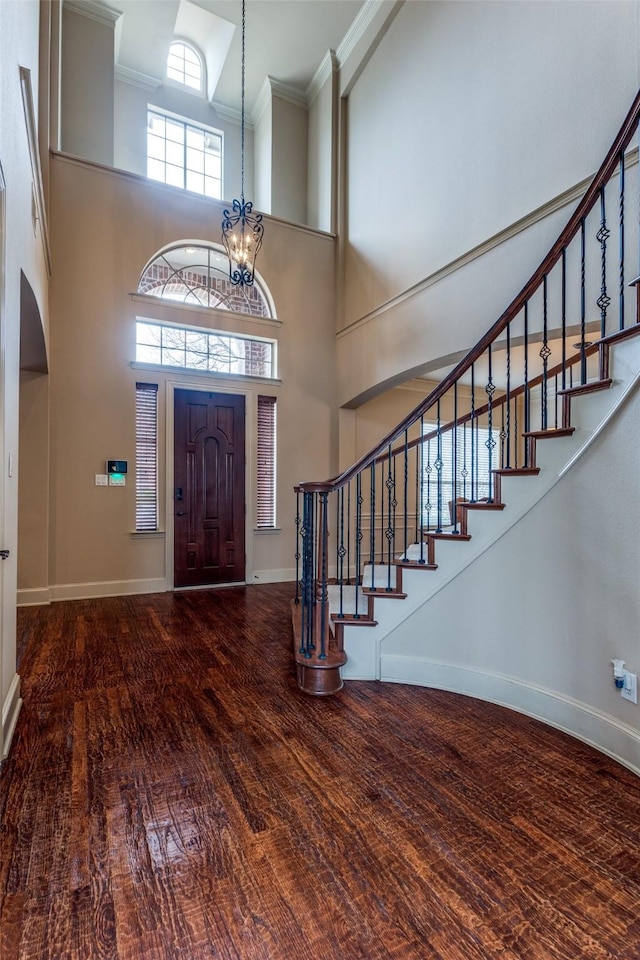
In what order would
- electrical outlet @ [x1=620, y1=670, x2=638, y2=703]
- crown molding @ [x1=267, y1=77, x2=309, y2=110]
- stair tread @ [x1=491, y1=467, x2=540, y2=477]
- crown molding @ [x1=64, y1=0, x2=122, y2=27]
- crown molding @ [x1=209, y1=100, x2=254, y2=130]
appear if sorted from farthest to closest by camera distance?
crown molding @ [x1=209, y1=100, x2=254, y2=130], crown molding @ [x1=267, y1=77, x2=309, y2=110], crown molding @ [x1=64, y1=0, x2=122, y2=27], stair tread @ [x1=491, y1=467, x2=540, y2=477], electrical outlet @ [x1=620, y1=670, x2=638, y2=703]

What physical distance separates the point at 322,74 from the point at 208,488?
5.55 meters

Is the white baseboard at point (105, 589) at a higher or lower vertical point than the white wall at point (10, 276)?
lower

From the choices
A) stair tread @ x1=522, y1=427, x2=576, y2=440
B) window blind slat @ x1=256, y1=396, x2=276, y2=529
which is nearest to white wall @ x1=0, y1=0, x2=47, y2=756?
stair tread @ x1=522, y1=427, x2=576, y2=440

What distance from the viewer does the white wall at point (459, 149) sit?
320 centimetres

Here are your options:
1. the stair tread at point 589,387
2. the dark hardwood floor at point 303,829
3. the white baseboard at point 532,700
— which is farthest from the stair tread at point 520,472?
the dark hardwood floor at point 303,829

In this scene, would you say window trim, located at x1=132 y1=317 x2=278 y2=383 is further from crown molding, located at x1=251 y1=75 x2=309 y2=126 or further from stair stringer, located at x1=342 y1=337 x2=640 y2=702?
stair stringer, located at x1=342 y1=337 x2=640 y2=702

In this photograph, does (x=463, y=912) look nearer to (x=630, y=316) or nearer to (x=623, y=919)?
(x=623, y=919)

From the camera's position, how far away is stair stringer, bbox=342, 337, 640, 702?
84.6 inches

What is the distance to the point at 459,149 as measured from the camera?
4.21 m

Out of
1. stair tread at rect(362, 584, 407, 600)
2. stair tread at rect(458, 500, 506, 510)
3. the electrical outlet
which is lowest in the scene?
the electrical outlet

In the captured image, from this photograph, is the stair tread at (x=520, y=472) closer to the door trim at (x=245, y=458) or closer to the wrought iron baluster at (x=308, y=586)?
the wrought iron baluster at (x=308, y=586)

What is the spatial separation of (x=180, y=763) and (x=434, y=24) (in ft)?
21.0

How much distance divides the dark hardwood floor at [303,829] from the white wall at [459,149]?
3.24 metres

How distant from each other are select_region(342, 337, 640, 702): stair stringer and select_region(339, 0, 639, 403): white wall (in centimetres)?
179
